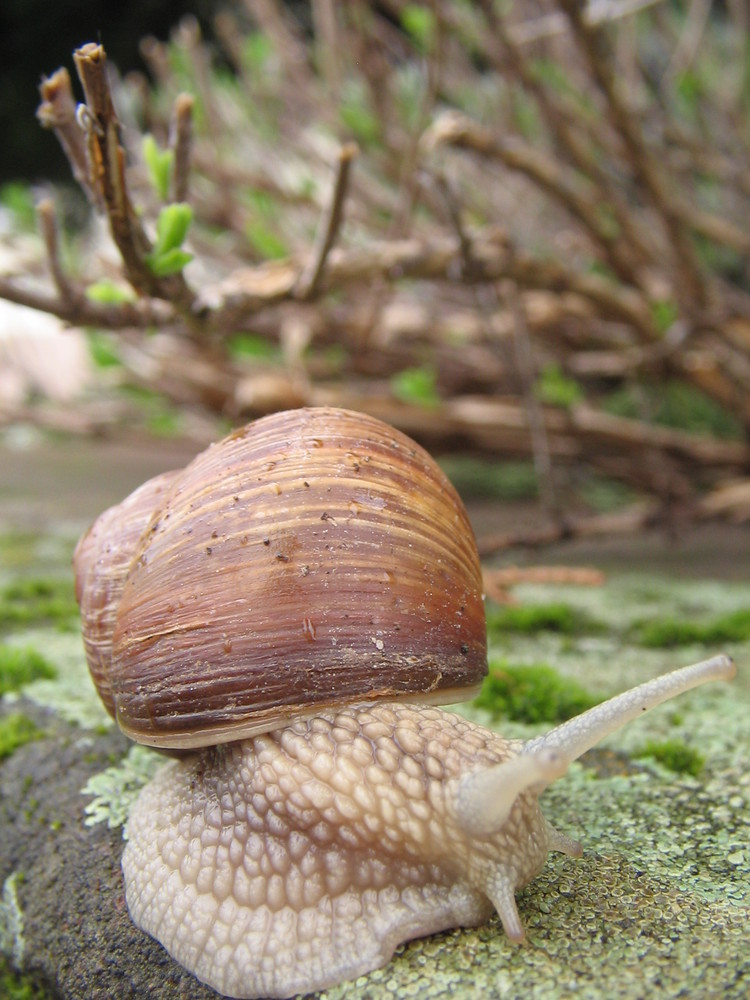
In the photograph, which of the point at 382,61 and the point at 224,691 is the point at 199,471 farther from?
the point at 382,61

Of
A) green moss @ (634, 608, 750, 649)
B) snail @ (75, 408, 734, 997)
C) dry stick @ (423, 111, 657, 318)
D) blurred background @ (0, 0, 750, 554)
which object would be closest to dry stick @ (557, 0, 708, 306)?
blurred background @ (0, 0, 750, 554)

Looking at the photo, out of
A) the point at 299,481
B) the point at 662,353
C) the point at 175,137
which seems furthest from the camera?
the point at 662,353

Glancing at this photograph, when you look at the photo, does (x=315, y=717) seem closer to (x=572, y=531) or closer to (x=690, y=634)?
(x=690, y=634)

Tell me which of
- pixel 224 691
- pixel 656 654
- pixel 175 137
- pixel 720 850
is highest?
pixel 175 137

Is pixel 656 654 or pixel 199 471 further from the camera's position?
pixel 656 654

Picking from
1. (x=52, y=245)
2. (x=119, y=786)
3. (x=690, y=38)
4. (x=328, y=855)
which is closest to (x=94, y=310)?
(x=52, y=245)

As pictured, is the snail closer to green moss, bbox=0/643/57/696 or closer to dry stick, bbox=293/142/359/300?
dry stick, bbox=293/142/359/300

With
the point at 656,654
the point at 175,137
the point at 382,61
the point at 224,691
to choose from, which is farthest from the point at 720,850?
the point at 382,61
